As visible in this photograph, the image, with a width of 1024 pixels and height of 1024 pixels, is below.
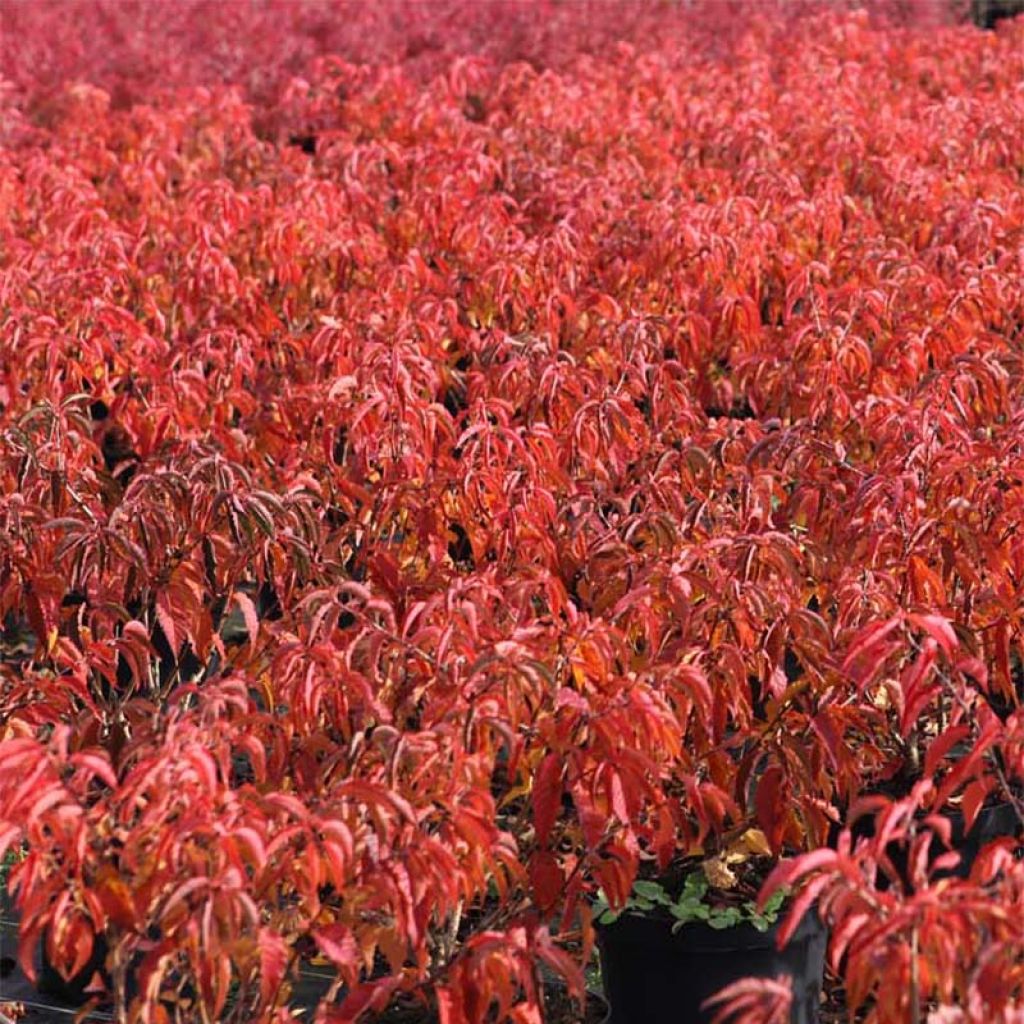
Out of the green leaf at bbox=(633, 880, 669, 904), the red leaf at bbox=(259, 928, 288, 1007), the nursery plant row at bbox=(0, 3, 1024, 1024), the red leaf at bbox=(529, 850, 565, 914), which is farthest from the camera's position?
the green leaf at bbox=(633, 880, 669, 904)

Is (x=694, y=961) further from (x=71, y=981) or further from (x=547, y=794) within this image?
(x=71, y=981)

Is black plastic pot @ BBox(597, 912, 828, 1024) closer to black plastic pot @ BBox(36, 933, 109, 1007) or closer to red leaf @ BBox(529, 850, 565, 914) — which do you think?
red leaf @ BBox(529, 850, 565, 914)

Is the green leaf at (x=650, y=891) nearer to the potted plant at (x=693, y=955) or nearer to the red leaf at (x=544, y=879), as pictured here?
the potted plant at (x=693, y=955)

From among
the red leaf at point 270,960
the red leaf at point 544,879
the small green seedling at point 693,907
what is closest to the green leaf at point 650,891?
the small green seedling at point 693,907

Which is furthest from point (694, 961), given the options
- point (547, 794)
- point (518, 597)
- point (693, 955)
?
point (518, 597)

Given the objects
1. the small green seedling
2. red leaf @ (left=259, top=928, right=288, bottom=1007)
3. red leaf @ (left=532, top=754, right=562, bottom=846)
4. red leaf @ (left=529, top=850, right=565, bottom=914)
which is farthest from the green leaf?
red leaf @ (left=259, top=928, right=288, bottom=1007)

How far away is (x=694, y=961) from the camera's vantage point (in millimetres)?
3799

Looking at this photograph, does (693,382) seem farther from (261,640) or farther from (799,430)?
(261,640)

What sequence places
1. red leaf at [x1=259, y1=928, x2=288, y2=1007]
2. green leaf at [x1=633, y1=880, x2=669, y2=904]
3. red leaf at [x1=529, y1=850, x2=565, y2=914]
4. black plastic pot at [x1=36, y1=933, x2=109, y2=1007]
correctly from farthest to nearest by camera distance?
black plastic pot at [x1=36, y1=933, x2=109, y2=1007] < green leaf at [x1=633, y1=880, x2=669, y2=904] < red leaf at [x1=529, y1=850, x2=565, y2=914] < red leaf at [x1=259, y1=928, x2=288, y2=1007]

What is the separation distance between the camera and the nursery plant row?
10.1 ft

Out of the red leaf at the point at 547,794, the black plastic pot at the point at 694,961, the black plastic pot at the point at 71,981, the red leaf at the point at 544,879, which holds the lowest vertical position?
the black plastic pot at the point at 71,981

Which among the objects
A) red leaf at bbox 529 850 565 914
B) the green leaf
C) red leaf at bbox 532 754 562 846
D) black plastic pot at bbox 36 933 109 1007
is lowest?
black plastic pot at bbox 36 933 109 1007

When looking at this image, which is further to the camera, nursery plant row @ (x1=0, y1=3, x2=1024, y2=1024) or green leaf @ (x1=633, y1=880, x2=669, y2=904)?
green leaf @ (x1=633, y1=880, x2=669, y2=904)

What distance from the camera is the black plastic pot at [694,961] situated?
378 centimetres
